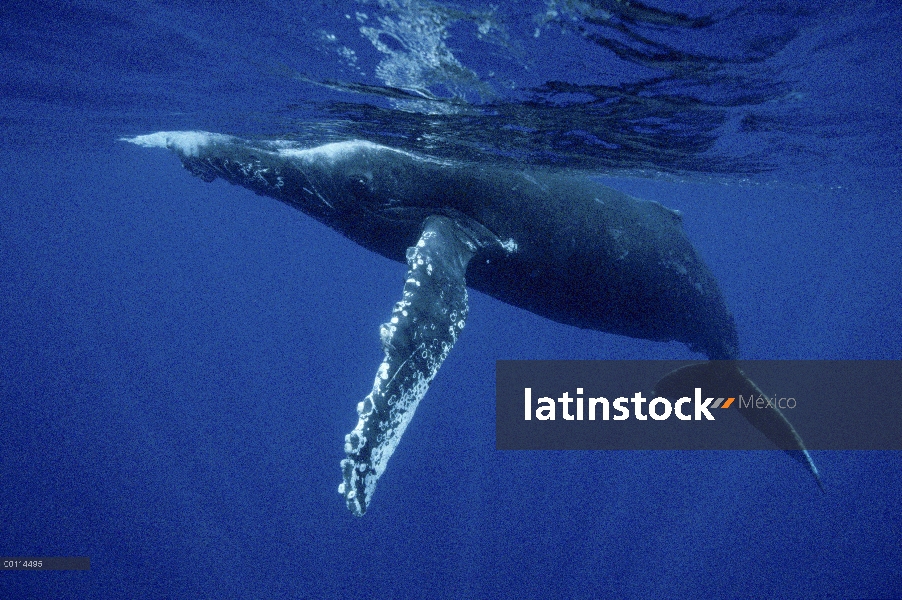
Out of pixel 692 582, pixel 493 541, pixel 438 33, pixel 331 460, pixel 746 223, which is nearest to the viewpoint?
pixel 438 33

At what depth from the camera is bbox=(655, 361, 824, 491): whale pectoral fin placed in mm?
8961

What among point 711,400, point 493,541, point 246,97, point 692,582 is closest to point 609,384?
point 692,582

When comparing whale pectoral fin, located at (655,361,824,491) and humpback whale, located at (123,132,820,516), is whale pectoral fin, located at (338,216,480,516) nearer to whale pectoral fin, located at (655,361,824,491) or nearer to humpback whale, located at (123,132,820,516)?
humpback whale, located at (123,132,820,516)

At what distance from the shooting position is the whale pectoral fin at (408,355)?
423 centimetres

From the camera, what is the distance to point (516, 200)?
23.6 ft

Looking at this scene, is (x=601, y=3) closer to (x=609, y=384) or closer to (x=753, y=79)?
(x=753, y=79)

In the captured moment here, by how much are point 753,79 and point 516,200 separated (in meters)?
5.70

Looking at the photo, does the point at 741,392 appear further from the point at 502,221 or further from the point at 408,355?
the point at 408,355

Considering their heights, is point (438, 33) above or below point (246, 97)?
below

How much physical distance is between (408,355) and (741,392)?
7425 mm

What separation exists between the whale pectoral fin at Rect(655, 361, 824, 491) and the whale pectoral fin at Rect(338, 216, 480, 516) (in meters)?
5.96

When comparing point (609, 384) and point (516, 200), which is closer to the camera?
Answer: point (516, 200)

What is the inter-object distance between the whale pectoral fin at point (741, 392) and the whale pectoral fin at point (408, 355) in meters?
5.96

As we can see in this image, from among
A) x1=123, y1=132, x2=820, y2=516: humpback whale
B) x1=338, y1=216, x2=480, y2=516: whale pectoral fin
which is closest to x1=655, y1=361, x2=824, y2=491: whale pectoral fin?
x1=123, y1=132, x2=820, y2=516: humpback whale
